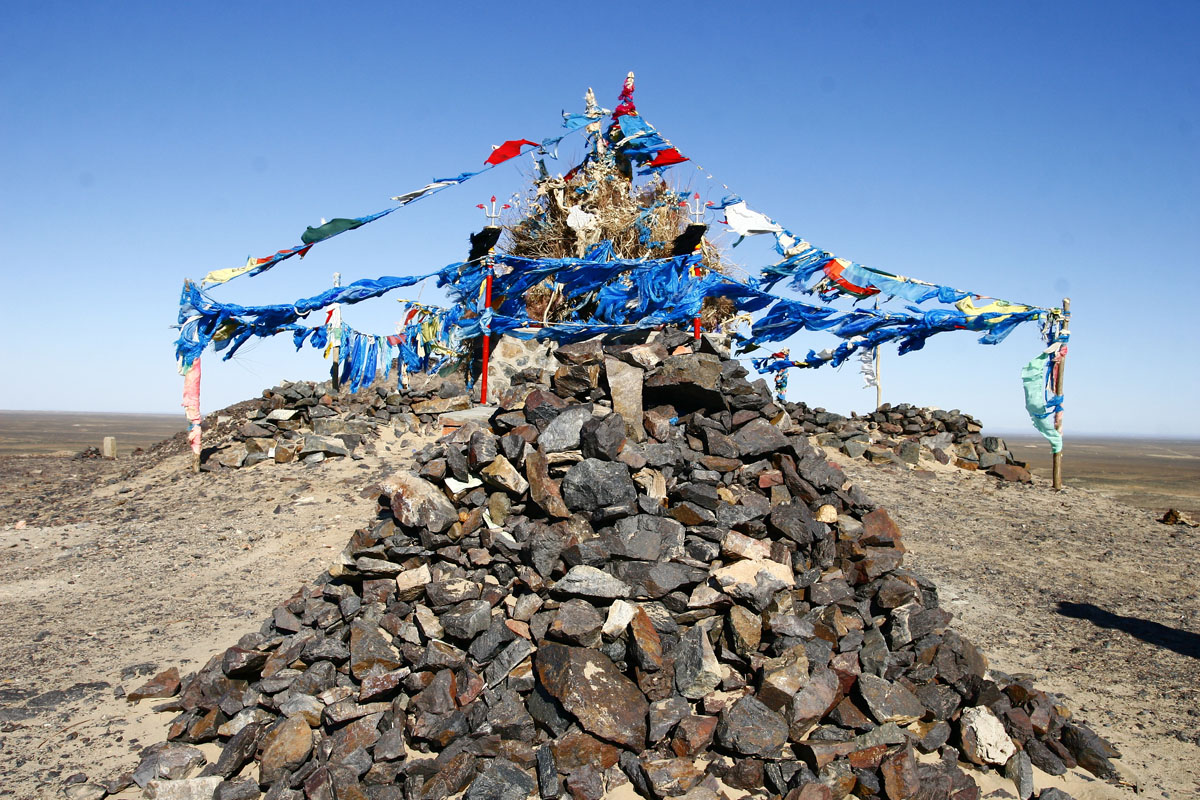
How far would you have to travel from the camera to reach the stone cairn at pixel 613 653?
4168 millimetres

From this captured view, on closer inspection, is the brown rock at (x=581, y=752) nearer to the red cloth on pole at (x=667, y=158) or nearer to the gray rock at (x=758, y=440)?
the gray rock at (x=758, y=440)

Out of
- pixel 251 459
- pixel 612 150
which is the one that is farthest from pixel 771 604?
pixel 612 150

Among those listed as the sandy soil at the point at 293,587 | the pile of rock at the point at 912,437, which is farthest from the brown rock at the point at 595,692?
the pile of rock at the point at 912,437

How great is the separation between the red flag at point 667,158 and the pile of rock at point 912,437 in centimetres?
675

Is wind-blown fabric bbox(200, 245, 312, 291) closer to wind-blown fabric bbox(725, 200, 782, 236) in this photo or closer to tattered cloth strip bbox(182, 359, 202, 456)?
tattered cloth strip bbox(182, 359, 202, 456)

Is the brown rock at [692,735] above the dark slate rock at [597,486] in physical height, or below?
below

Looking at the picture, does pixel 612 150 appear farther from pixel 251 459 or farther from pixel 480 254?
pixel 251 459

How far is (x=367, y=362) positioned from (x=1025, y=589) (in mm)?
10406

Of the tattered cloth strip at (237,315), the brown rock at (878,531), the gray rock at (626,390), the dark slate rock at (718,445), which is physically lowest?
the brown rock at (878,531)

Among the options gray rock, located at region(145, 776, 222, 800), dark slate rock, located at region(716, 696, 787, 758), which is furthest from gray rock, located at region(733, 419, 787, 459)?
gray rock, located at region(145, 776, 222, 800)

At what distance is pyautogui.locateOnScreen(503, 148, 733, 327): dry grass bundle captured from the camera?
13508 mm

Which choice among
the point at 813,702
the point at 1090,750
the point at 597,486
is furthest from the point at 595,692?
the point at 1090,750

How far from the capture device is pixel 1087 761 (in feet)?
14.8

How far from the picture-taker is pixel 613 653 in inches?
180
